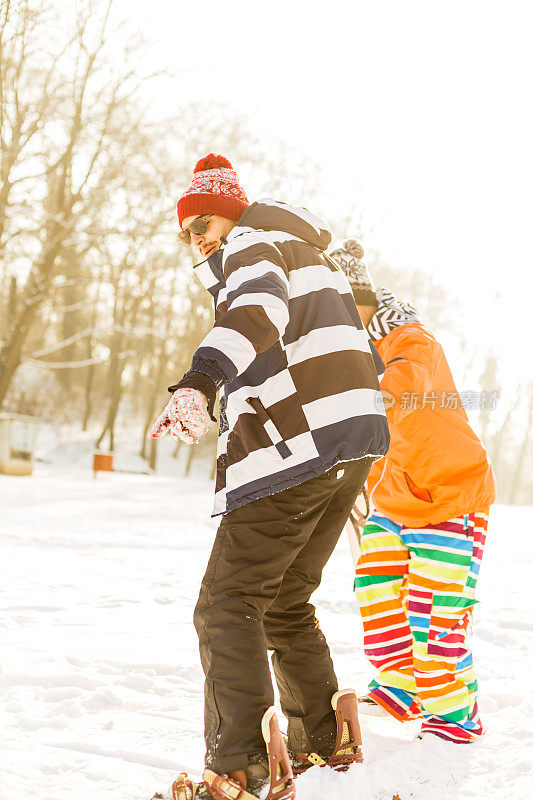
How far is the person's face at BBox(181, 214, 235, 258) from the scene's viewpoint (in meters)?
2.33

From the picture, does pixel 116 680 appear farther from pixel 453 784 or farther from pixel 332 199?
pixel 332 199

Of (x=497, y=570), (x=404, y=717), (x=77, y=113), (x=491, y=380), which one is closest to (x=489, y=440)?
(x=491, y=380)

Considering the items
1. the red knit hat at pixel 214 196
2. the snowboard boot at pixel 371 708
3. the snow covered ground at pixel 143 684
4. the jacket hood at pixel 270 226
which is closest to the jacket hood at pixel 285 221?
the jacket hood at pixel 270 226

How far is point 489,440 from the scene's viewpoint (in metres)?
41.1

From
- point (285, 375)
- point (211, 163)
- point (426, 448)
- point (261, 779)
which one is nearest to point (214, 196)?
point (211, 163)

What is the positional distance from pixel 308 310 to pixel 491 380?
1439 inches

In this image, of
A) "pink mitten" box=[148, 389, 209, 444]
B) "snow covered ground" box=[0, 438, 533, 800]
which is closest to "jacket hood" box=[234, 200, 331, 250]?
"pink mitten" box=[148, 389, 209, 444]

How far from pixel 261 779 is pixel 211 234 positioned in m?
1.57

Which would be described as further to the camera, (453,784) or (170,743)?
(170,743)

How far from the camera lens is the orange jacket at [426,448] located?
2.61m

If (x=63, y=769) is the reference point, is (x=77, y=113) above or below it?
above

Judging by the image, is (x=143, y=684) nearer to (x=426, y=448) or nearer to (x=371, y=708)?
(x=371, y=708)

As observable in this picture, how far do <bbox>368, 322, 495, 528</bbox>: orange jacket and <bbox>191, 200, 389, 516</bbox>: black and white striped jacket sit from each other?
55cm

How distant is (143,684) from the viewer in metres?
2.89
